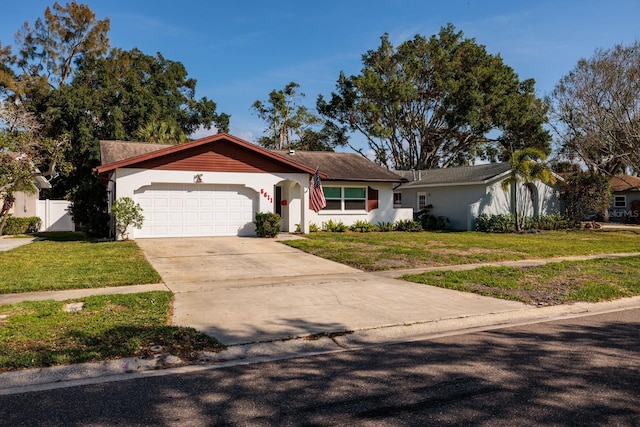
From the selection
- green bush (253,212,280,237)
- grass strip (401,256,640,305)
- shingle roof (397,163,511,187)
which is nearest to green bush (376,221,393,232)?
shingle roof (397,163,511,187)

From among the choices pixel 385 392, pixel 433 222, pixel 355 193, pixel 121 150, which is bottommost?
pixel 385 392

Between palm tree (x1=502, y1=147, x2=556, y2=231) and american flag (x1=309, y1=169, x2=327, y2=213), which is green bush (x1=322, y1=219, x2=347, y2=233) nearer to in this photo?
american flag (x1=309, y1=169, x2=327, y2=213)

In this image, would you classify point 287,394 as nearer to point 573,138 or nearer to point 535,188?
point 535,188

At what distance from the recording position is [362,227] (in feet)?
81.1

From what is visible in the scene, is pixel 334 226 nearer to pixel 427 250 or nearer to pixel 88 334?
pixel 427 250

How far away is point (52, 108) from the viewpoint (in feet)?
108

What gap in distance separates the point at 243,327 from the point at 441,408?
3.25 meters

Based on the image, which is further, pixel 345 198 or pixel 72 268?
pixel 345 198

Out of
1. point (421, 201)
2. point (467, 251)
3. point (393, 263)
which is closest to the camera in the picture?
point (393, 263)

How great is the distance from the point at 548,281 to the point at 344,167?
17.2m

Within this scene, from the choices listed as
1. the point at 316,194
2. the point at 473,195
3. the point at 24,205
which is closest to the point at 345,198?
the point at 316,194

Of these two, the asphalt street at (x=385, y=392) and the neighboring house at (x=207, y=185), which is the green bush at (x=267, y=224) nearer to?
the neighboring house at (x=207, y=185)

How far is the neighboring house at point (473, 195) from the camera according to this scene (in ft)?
86.3

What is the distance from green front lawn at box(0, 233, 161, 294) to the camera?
910 cm
